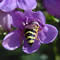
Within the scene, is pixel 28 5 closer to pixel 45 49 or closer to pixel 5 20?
pixel 5 20

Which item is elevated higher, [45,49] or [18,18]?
[18,18]

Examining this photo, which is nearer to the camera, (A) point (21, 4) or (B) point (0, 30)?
(A) point (21, 4)

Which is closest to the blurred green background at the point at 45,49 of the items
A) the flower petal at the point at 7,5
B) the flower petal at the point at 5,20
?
the flower petal at the point at 5,20

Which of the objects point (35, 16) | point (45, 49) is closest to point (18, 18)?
point (35, 16)

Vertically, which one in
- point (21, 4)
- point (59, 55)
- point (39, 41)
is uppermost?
point (21, 4)

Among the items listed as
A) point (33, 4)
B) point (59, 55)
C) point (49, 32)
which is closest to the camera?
point (33, 4)

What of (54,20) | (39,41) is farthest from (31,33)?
(54,20)

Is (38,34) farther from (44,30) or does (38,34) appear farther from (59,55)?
(59,55)
